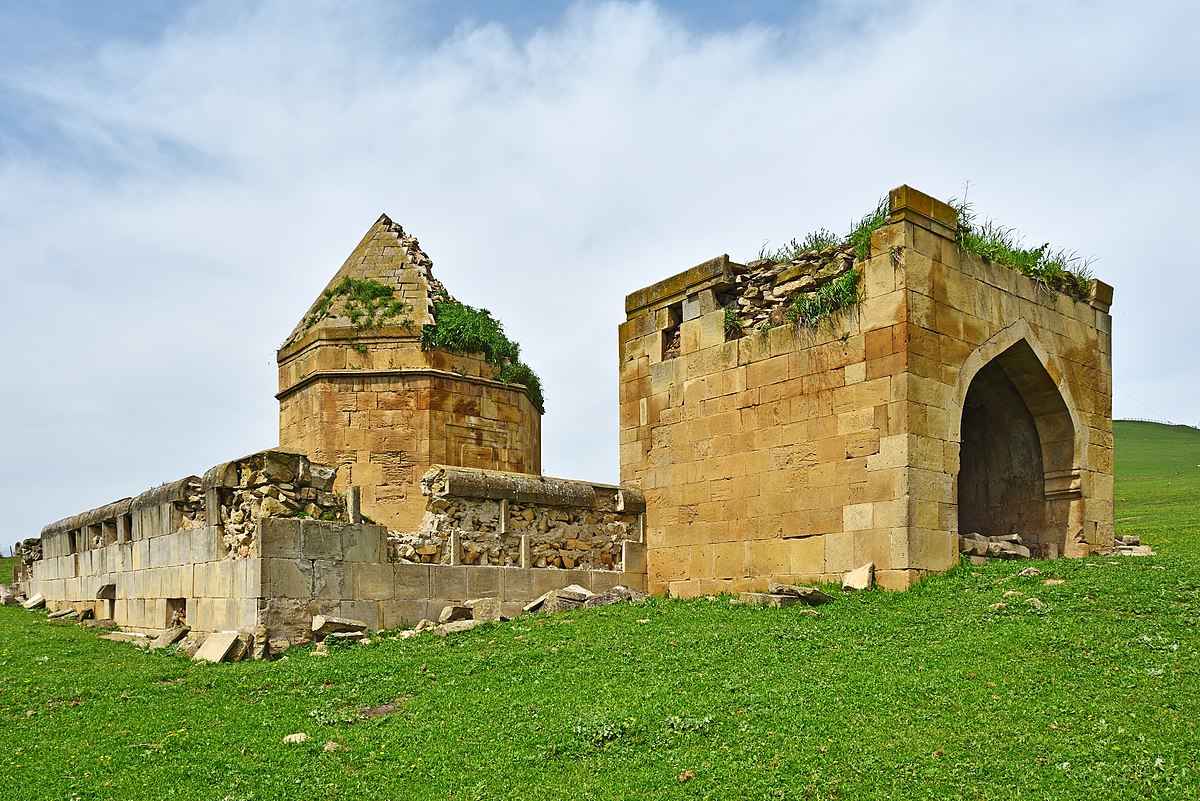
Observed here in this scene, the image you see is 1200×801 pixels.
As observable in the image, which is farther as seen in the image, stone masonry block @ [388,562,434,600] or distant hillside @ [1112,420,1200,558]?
distant hillside @ [1112,420,1200,558]

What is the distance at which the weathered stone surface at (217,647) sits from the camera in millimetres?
11211

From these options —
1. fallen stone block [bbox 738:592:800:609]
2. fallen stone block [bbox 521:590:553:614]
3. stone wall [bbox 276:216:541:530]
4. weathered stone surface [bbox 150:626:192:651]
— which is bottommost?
weathered stone surface [bbox 150:626:192:651]

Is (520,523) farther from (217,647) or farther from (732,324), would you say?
(217,647)

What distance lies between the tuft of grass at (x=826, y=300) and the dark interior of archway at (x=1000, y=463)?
2671 millimetres

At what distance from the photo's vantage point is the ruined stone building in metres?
12.1

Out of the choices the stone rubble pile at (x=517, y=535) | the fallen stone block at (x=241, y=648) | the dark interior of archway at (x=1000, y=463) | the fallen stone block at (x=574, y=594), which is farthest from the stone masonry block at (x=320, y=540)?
the dark interior of archway at (x=1000, y=463)

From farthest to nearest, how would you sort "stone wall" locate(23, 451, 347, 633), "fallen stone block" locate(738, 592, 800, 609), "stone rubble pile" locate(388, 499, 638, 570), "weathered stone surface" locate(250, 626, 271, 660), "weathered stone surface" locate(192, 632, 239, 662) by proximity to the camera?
"stone rubble pile" locate(388, 499, 638, 570) → "stone wall" locate(23, 451, 347, 633) → "fallen stone block" locate(738, 592, 800, 609) → "weathered stone surface" locate(250, 626, 271, 660) → "weathered stone surface" locate(192, 632, 239, 662)

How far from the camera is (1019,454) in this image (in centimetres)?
1477

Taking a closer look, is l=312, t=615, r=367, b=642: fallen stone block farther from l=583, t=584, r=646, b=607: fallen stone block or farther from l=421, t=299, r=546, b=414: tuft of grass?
l=421, t=299, r=546, b=414: tuft of grass

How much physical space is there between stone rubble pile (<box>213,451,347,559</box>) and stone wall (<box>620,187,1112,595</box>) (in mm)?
4851

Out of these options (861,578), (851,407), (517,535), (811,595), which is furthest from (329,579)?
(851,407)

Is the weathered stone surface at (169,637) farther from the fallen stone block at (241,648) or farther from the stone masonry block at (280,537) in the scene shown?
the stone masonry block at (280,537)

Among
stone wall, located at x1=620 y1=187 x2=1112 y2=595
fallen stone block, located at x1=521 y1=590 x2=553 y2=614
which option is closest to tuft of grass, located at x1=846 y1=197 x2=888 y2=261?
stone wall, located at x1=620 y1=187 x2=1112 y2=595

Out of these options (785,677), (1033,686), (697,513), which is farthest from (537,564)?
(1033,686)
